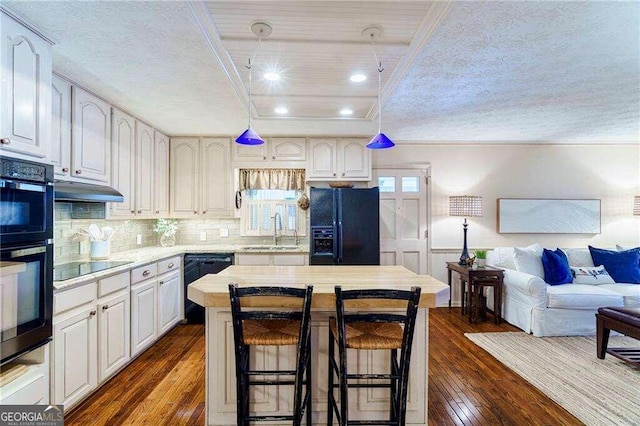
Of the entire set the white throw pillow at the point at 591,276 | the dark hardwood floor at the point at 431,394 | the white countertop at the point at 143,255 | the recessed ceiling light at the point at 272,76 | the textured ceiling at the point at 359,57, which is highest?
the recessed ceiling light at the point at 272,76

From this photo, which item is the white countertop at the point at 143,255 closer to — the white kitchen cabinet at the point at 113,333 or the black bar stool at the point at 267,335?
the white kitchen cabinet at the point at 113,333

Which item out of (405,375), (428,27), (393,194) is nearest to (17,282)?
(405,375)

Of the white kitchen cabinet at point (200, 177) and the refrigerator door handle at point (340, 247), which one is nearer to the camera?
the refrigerator door handle at point (340, 247)

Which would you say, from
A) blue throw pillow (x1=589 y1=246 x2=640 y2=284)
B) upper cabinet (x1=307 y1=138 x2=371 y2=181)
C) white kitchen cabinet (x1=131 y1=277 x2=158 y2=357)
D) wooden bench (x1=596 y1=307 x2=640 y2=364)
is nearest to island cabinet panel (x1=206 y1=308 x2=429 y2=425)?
white kitchen cabinet (x1=131 y1=277 x2=158 y2=357)

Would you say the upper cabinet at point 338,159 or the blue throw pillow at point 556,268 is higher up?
the upper cabinet at point 338,159

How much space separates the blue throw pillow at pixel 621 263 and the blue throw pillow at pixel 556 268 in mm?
605

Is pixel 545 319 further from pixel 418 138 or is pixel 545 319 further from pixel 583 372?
pixel 418 138

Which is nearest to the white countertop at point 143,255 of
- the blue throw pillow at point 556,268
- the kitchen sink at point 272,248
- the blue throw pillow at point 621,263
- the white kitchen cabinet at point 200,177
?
the kitchen sink at point 272,248

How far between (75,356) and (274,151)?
299 cm

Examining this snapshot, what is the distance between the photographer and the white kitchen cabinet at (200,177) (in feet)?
13.7

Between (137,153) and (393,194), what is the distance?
135 inches

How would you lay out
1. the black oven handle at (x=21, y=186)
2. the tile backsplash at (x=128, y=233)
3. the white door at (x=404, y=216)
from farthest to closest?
the white door at (x=404, y=216) < the tile backsplash at (x=128, y=233) < the black oven handle at (x=21, y=186)

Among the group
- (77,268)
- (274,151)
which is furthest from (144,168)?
(274,151)

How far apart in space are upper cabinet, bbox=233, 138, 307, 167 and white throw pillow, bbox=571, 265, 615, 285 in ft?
12.3
